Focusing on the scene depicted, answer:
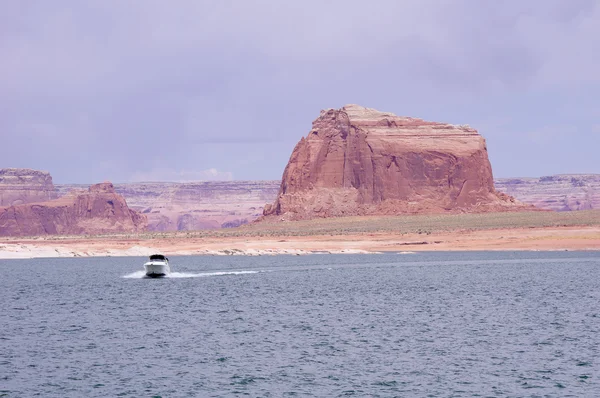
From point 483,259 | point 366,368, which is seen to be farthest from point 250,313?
point 483,259

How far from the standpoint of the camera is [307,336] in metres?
43.8

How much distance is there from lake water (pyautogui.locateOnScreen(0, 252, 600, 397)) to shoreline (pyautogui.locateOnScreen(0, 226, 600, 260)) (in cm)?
4092

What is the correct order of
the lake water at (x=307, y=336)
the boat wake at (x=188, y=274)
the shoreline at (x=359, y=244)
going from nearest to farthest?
the lake water at (x=307, y=336), the boat wake at (x=188, y=274), the shoreline at (x=359, y=244)

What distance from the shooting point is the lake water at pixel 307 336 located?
108 ft

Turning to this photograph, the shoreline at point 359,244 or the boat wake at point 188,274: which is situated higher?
the shoreline at point 359,244

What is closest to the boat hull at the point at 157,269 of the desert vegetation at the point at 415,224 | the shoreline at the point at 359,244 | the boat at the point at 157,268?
the boat at the point at 157,268

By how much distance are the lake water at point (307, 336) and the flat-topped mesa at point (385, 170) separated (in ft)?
315

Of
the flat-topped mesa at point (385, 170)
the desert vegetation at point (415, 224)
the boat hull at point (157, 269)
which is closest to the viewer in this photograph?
the boat hull at point (157, 269)

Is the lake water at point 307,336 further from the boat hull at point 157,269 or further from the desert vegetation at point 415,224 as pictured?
the desert vegetation at point 415,224

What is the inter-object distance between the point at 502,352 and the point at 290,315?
1660 centimetres

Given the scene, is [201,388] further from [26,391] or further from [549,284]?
[549,284]

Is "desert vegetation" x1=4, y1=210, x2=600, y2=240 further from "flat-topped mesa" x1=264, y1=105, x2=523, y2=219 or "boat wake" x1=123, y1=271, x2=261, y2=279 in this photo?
"boat wake" x1=123, y1=271, x2=261, y2=279

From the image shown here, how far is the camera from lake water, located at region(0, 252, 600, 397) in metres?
32.8

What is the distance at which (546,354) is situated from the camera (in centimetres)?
3756
